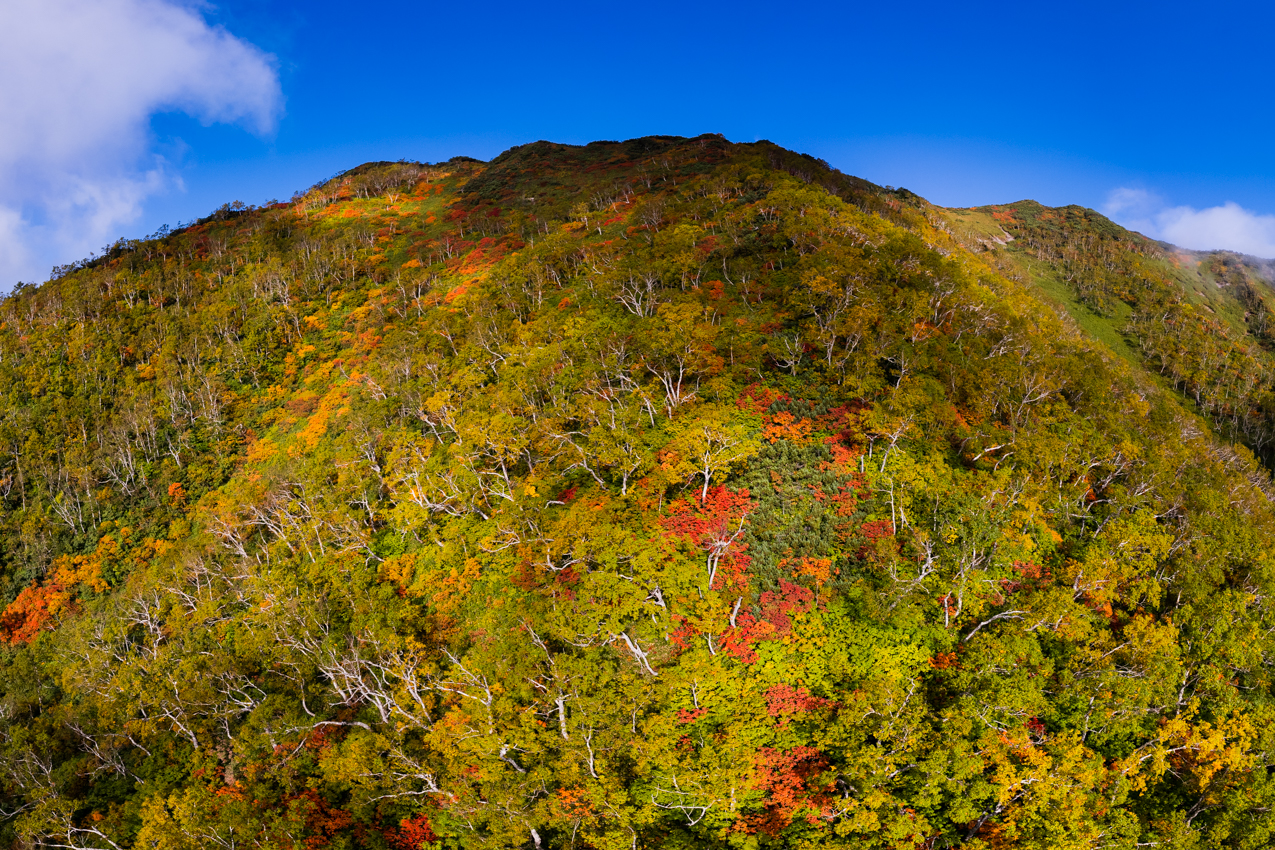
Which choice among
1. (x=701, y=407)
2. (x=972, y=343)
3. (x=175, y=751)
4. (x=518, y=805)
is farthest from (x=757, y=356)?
(x=175, y=751)

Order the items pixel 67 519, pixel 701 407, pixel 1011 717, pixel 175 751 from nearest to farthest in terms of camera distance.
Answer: pixel 1011 717, pixel 175 751, pixel 701 407, pixel 67 519

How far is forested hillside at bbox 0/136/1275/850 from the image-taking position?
109 feet

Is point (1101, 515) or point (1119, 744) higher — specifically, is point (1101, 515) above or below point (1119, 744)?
above

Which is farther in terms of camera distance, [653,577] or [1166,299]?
[1166,299]

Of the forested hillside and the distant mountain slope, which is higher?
the distant mountain slope

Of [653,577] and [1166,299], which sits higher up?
[1166,299]

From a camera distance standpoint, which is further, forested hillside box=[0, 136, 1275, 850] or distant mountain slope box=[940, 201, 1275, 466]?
distant mountain slope box=[940, 201, 1275, 466]

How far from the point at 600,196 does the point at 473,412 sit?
89300mm

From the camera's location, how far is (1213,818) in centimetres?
3241

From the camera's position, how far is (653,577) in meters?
38.9

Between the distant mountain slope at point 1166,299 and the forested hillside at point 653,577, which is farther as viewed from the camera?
the distant mountain slope at point 1166,299

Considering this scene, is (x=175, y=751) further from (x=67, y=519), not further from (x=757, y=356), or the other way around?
(x=757, y=356)

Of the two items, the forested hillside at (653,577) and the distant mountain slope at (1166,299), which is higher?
the distant mountain slope at (1166,299)

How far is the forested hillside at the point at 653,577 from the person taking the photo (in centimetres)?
3325
